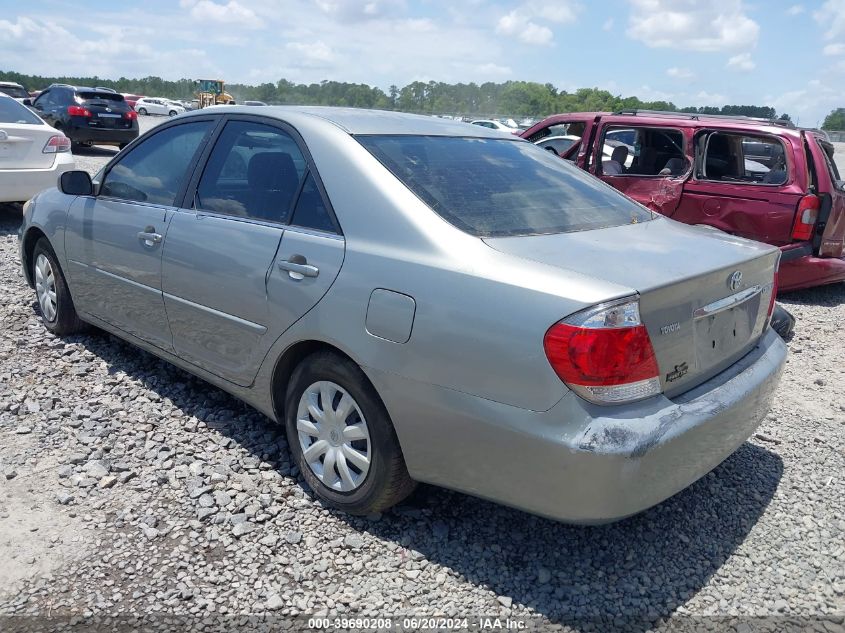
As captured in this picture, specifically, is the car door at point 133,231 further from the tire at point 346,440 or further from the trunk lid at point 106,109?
the trunk lid at point 106,109

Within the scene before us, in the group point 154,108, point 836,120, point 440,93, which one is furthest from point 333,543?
point 836,120

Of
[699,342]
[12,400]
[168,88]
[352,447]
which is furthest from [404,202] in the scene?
[168,88]

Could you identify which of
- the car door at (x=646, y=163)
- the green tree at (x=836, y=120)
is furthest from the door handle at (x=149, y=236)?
the green tree at (x=836, y=120)

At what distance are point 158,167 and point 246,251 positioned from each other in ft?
3.95

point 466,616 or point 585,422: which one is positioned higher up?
point 585,422

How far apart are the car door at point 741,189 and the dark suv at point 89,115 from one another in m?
14.6

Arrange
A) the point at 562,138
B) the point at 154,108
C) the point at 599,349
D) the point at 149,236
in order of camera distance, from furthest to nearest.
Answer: the point at 154,108
the point at 562,138
the point at 149,236
the point at 599,349

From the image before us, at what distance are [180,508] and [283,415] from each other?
588mm

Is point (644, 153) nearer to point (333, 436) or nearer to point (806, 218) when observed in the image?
point (806, 218)

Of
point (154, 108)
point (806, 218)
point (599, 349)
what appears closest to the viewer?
point (599, 349)

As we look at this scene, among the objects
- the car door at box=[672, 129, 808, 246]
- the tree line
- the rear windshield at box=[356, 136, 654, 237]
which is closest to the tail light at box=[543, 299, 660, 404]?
the rear windshield at box=[356, 136, 654, 237]

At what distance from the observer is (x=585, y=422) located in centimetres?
229

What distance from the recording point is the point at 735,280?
2.79 metres

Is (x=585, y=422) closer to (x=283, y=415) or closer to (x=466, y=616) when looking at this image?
(x=466, y=616)
